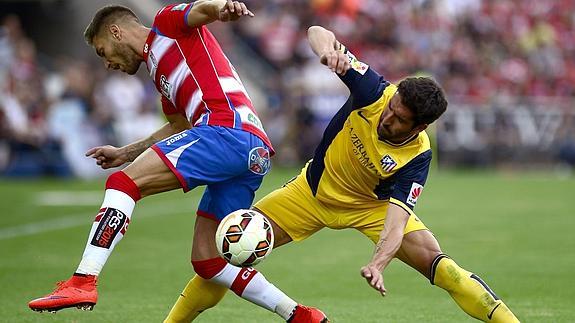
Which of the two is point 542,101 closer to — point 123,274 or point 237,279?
A: point 123,274

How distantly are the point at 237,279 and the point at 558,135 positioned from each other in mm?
20174

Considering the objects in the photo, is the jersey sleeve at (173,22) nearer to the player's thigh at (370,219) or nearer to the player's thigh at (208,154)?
the player's thigh at (208,154)

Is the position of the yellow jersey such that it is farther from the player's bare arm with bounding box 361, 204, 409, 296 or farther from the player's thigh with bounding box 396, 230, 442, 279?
the player's thigh with bounding box 396, 230, 442, 279

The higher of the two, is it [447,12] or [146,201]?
[447,12]

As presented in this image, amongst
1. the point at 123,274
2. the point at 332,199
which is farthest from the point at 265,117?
the point at 332,199

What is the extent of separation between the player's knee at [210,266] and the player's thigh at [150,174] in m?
0.68

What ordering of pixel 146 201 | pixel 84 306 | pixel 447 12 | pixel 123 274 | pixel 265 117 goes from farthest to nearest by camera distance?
pixel 447 12
pixel 265 117
pixel 146 201
pixel 123 274
pixel 84 306

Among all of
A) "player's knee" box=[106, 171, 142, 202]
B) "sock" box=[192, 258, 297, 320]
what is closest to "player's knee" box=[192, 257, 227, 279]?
"sock" box=[192, 258, 297, 320]

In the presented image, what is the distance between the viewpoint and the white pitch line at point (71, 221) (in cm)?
1432

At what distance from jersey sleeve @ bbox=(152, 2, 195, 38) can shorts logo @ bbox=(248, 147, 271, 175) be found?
3.08 feet

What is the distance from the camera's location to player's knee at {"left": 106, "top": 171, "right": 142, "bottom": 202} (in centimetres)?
671

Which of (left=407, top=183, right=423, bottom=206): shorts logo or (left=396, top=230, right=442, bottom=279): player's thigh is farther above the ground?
(left=407, top=183, right=423, bottom=206): shorts logo

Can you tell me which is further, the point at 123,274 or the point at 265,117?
the point at 265,117

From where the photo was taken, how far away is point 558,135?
85.9 feet
